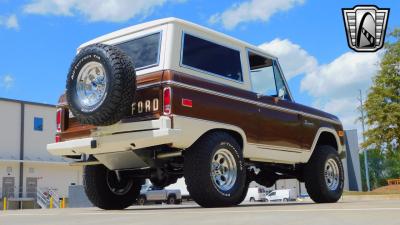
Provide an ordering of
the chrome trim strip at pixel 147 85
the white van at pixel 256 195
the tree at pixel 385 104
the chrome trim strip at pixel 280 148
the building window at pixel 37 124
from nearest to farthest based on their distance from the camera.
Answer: the chrome trim strip at pixel 147 85 → the chrome trim strip at pixel 280 148 → the tree at pixel 385 104 → the building window at pixel 37 124 → the white van at pixel 256 195

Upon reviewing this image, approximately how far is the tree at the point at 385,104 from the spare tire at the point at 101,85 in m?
26.0

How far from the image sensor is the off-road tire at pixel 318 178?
393 inches

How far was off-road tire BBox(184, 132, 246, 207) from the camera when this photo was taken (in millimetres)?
7305

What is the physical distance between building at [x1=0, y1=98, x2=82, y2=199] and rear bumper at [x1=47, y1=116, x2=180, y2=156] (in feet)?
107

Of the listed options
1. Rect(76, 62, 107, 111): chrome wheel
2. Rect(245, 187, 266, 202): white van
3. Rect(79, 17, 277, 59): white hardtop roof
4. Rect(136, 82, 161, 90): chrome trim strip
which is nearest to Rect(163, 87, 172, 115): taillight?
Rect(136, 82, 161, 90): chrome trim strip

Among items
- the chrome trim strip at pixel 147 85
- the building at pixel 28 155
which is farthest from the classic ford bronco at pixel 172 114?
the building at pixel 28 155

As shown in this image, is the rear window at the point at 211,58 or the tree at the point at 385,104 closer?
the rear window at the point at 211,58

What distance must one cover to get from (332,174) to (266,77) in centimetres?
250

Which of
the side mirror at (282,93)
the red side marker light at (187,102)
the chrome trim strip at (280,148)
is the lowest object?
the chrome trim strip at (280,148)

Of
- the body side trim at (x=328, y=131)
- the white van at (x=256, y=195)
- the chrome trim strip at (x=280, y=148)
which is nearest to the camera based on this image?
the chrome trim strip at (x=280, y=148)

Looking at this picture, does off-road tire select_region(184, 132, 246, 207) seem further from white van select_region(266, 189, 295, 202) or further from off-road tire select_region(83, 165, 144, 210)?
white van select_region(266, 189, 295, 202)

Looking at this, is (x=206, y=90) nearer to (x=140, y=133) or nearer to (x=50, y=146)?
(x=140, y=133)

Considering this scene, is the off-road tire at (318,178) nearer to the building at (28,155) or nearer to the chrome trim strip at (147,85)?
the chrome trim strip at (147,85)

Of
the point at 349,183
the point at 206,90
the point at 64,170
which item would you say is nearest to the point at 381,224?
the point at 206,90
